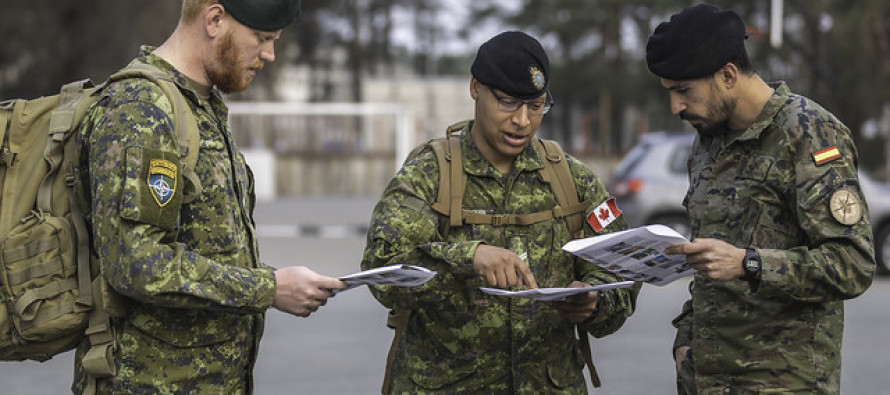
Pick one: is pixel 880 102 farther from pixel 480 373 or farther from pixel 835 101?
pixel 480 373

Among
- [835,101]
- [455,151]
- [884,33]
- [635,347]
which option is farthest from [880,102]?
[455,151]

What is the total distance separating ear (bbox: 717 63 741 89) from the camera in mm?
3316

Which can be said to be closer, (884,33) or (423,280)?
(423,280)

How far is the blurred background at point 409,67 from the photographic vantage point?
2841cm

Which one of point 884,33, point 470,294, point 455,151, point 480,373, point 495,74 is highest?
point 884,33

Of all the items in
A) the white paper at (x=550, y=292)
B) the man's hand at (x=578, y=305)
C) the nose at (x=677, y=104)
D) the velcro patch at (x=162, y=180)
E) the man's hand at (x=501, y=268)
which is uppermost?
the nose at (x=677, y=104)

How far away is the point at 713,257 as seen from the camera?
303cm

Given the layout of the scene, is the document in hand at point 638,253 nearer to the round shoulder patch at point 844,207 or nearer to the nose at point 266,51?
the round shoulder patch at point 844,207

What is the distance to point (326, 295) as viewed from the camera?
304 cm

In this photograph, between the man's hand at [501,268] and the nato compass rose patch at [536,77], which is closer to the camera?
the man's hand at [501,268]

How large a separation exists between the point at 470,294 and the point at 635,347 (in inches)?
203

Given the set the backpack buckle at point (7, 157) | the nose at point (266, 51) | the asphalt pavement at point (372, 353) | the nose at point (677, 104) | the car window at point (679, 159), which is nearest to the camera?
the backpack buckle at point (7, 157)

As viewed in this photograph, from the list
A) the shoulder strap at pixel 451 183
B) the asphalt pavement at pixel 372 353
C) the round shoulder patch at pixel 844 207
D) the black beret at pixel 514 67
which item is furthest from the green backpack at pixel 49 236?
the asphalt pavement at pixel 372 353

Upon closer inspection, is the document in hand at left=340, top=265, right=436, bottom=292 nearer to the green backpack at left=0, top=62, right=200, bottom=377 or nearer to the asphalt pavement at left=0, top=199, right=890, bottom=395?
the green backpack at left=0, top=62, right=200, bottom=377
